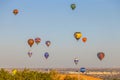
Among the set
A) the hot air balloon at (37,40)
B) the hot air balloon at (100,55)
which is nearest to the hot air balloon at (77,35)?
the hot air balloon at (100,55)

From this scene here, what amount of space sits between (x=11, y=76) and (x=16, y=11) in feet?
106

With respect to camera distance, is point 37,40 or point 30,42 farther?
point 37,40

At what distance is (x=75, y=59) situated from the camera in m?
87.9

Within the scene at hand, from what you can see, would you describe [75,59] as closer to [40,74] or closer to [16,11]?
[16,11]

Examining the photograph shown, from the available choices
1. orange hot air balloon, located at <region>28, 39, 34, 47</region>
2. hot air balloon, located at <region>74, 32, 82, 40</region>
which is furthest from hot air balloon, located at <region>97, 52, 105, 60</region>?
orange hot air balloon, located at <region>28, 39, 34, 47</region>

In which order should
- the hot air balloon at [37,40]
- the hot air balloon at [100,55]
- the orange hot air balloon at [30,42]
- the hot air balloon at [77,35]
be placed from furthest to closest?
1. the hot air balloon at [37,40]
2. the orange hot air balloon at [30,42]
3. the hot air balloon at [100,55]
4. the hot air balloon at [77,35]

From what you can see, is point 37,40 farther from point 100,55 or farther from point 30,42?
point 100,55

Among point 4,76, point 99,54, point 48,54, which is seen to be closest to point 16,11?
point 48,54

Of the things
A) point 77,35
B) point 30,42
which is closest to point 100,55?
point 77,35

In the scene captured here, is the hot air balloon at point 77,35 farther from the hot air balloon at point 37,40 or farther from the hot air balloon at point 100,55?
the hot air balloon at point 37,40

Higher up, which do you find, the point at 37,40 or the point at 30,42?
the point at 37,40

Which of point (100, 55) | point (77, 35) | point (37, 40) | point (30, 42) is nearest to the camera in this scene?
point (77, 35)

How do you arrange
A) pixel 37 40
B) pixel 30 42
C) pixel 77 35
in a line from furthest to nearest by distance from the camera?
pixel 37 40 < pixel 30 42 < pixel 77 35

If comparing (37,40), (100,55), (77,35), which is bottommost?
(100,55)
